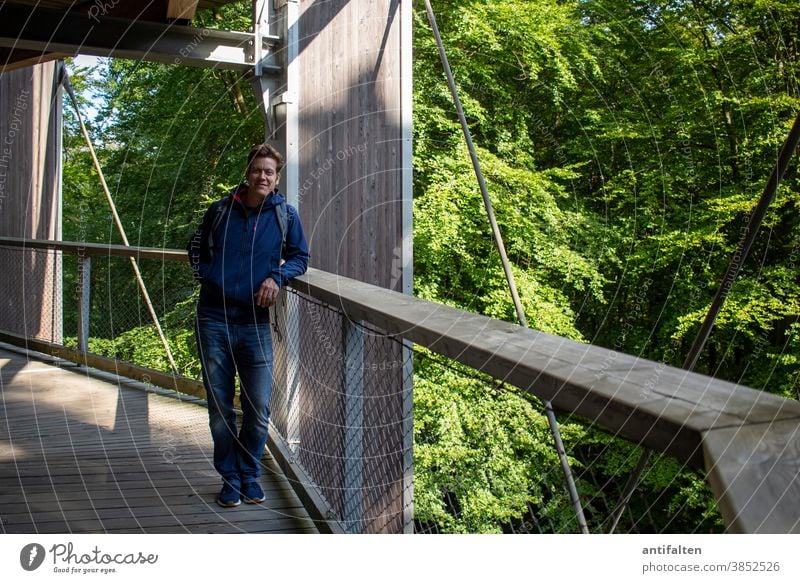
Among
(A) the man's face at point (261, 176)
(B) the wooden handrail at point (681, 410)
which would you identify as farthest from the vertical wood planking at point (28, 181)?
(B) the wooden handrail at point (681, 410)

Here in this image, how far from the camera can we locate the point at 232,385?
2719 mm

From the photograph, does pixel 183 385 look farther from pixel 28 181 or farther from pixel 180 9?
pixel 28 181

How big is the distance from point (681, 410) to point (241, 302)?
202cm

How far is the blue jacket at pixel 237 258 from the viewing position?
264 cm

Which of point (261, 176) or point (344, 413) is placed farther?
point (344, 413)

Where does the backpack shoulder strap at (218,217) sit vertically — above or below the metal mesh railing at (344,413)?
above

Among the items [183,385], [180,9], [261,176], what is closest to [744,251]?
[261,176]

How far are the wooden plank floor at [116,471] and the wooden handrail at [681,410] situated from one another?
1.55m

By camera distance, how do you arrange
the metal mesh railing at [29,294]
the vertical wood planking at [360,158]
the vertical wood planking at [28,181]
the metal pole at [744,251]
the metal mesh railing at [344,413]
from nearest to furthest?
the metal pole at [744,251], the metal mesh railing at [344,413], the vertical wood planking at [360,158], the metal mesh railing at [29,294], the vertical wood planking at [28,181]

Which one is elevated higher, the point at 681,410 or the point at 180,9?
the point at 180,9

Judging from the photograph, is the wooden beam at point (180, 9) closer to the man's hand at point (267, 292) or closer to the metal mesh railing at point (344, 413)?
the metal mesh railing at point (344, 413)

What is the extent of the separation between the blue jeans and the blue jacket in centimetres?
5

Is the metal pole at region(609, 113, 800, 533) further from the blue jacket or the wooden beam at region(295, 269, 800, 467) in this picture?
the blue jacket

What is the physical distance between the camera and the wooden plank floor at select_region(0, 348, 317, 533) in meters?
2.46
